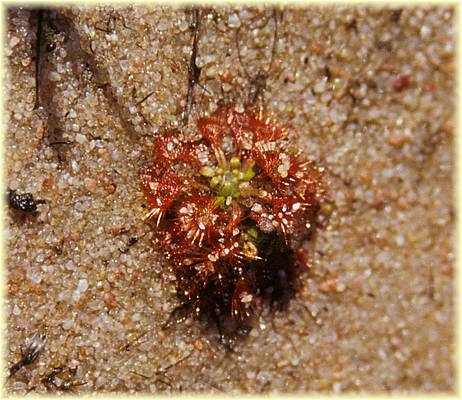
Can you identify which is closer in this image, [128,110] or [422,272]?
[128,110]

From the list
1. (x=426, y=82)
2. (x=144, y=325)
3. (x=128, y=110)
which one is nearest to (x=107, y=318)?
(x=144, y=325)

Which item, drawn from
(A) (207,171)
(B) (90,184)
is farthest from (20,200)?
(A) (207,171)

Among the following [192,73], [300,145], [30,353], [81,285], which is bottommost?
[30,353]

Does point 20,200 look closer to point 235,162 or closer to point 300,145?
point 235,162

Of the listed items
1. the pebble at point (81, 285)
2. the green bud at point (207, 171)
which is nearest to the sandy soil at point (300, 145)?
the pebble at point (81, 285)

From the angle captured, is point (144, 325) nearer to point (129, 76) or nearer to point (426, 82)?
point (129, 76)

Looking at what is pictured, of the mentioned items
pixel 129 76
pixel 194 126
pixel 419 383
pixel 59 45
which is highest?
pixel 59 45

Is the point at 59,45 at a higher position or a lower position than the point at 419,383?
higher

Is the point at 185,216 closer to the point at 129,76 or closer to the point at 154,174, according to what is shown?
the point at 154,174

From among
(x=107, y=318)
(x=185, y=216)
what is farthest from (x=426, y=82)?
(x=107, y=318)
